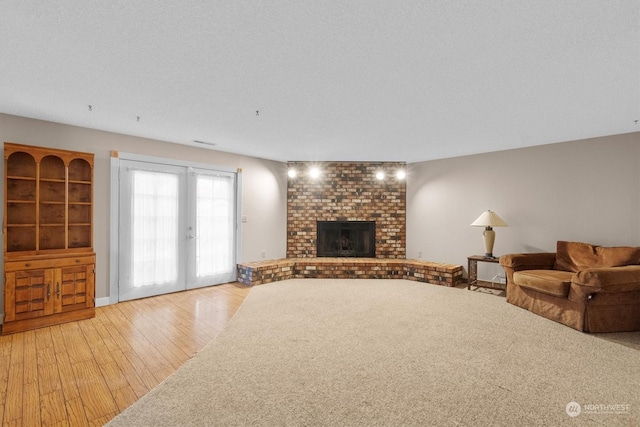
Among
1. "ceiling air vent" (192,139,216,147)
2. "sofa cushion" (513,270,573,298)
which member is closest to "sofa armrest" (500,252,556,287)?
"sofa cushion" (513,270,573,298)

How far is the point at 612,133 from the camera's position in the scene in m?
4.05

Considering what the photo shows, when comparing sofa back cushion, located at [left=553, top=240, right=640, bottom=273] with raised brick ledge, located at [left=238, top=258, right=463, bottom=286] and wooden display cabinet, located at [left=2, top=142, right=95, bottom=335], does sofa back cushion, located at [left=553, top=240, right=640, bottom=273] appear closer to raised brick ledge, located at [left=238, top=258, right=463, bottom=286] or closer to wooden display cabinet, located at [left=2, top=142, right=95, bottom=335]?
raised brick ledge, located at [left=238, top=258, right=463, bottom=286]

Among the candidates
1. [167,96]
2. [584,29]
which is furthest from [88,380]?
[584,29]

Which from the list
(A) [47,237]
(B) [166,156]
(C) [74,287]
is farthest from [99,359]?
(B) [166,156]

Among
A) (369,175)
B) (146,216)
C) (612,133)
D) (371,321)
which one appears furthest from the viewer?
(369,175)

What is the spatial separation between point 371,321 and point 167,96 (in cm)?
324

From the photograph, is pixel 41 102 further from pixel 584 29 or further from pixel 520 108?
pixel 520 108

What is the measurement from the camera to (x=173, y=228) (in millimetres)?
4734

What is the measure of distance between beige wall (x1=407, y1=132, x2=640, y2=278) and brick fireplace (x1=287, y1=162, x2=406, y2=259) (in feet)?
1.45

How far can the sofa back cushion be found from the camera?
11.9ft

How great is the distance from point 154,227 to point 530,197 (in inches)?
239

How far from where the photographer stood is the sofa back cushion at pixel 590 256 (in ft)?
11.9

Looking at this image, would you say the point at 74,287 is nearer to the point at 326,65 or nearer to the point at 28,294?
the point at 28,294

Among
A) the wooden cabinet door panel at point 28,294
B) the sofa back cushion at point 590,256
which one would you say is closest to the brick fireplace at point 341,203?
the sofa back cushion at point 590,256
